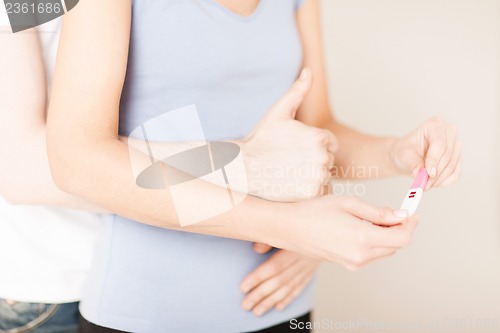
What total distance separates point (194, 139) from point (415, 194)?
0.85ft

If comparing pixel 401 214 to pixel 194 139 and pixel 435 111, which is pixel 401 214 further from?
pixel 435 111

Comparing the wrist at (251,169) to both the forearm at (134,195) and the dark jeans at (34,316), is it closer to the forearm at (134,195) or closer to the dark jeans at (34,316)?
the forearm at (134,195)

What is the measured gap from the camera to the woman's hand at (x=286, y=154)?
709 millimetres

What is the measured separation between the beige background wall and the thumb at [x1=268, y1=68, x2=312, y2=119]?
777mm

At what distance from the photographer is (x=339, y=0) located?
1452 millimetres

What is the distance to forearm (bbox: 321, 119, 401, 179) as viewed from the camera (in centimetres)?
91

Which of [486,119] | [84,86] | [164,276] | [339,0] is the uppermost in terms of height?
[84,86]

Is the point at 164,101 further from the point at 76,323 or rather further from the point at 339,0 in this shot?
the point at 339,0

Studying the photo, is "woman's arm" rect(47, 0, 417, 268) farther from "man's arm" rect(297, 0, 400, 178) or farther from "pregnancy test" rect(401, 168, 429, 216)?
"man's arm" rect(297, 0, 400, 178)

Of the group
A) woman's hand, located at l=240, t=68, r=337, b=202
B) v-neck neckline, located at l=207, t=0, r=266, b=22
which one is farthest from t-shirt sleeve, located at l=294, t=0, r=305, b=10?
woman's hand, located at l=240, t=68, r=337, b=202

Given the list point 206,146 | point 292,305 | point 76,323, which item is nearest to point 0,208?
point 76,323

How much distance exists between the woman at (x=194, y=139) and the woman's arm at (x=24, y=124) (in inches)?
2.6

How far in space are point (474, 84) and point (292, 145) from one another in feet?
2.78

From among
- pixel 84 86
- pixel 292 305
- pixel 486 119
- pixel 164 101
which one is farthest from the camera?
pixel 486 119
